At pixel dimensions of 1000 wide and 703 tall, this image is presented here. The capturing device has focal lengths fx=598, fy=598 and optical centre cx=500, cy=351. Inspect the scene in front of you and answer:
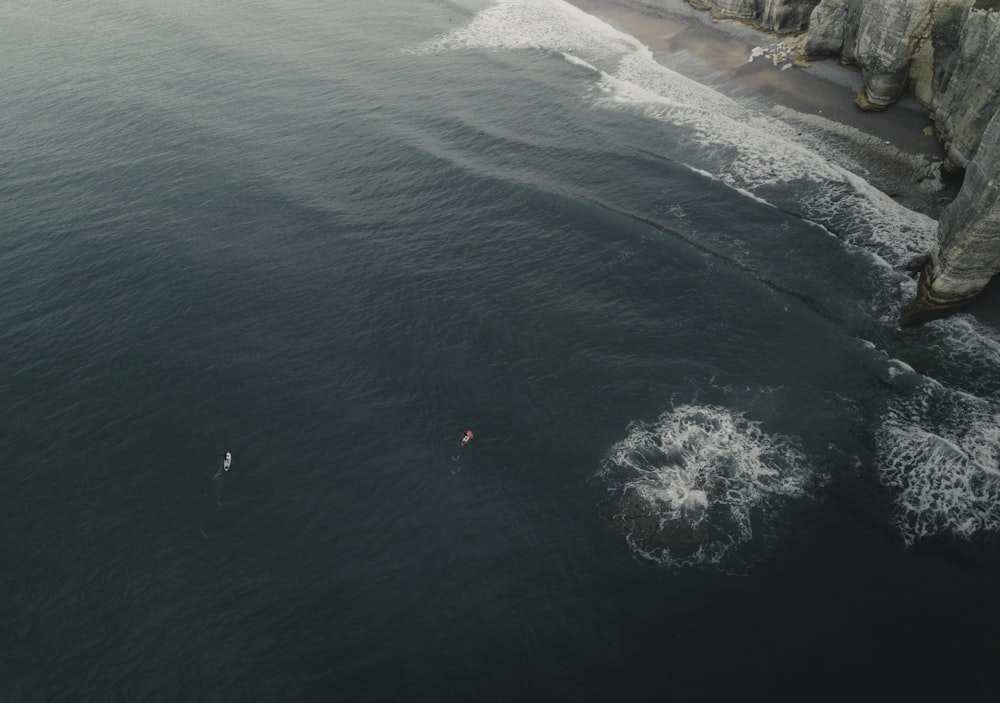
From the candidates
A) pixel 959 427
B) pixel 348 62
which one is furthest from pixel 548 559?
pixel 348 62

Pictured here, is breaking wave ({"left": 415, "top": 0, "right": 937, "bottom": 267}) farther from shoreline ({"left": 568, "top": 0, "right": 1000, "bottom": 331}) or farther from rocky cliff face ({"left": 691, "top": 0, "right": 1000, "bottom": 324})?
rocky cliff face ({"left": 691, "top": 0, "right": 1000, "bottom": 324})

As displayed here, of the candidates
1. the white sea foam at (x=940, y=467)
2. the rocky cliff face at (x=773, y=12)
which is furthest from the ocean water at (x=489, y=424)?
the rocky cliff face at (x=773, y=12)

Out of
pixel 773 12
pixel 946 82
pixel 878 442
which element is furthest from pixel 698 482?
pixel 773 12

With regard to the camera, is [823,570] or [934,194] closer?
[823,570]

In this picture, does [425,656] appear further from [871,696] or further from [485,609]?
[871,696]

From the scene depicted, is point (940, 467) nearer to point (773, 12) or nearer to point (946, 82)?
point (946, 82)

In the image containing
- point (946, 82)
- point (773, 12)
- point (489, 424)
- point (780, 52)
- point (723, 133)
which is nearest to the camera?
point (489, 424)
